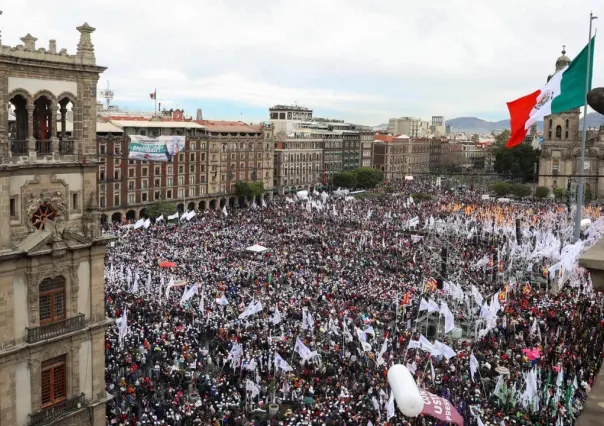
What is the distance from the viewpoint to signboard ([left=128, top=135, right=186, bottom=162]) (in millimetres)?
60969

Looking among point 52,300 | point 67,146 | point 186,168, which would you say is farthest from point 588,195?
point 52,300

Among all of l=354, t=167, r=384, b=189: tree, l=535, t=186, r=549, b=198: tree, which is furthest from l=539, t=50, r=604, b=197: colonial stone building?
l=354, t=167, r=384, b=189: tree

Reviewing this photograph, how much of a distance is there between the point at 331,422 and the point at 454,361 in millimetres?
7928

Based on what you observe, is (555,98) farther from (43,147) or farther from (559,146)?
(559,146)

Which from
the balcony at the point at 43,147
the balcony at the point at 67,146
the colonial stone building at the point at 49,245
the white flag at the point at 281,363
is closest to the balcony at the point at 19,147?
the colonial stone building at the point at 49,245

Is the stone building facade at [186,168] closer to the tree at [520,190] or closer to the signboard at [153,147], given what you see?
the signboard at [153,147]

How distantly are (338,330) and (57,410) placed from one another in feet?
48.1

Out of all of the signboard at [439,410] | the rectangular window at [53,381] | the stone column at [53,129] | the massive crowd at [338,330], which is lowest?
the massive crowd at [338,330]

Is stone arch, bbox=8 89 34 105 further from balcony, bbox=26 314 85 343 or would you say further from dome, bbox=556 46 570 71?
dome, bbox=556 46 570 71

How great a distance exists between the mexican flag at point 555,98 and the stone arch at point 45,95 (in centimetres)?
1533

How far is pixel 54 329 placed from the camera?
16891 mm

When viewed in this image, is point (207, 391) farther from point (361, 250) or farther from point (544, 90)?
point (361, 250)

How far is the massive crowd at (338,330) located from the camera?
21.3 meters

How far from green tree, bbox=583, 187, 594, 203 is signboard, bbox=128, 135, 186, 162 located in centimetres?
6094
